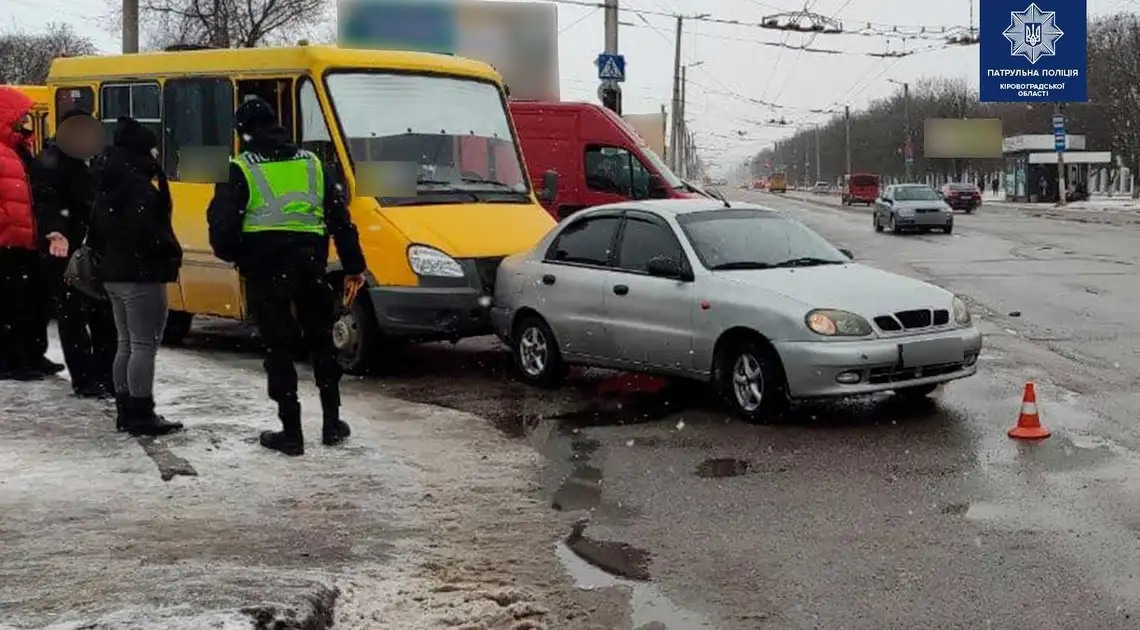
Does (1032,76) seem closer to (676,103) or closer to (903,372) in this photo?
(676,103)

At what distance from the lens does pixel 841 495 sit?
6.52 meters

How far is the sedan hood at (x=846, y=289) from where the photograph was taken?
8.28 meters

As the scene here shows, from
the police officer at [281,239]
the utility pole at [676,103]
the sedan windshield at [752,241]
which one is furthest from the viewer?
the utility pole at [676,103]

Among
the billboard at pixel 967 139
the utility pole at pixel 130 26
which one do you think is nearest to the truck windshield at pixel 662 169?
the utility pole at pixel 130 26

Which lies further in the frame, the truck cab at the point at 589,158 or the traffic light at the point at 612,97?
the traffic light at the point at 612,97

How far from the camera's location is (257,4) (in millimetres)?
45750

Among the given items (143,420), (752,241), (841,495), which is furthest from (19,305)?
(841,495)

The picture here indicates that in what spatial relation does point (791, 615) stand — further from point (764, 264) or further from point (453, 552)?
point (764, 264)

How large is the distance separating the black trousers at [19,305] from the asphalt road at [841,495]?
183 centimetres

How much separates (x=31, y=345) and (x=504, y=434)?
3.97 metres

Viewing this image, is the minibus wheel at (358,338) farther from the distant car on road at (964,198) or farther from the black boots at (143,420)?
the distant car on road at (964,198)

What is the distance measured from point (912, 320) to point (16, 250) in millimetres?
6347

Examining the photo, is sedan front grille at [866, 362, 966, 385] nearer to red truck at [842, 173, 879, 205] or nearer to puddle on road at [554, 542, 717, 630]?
puddle on road at [554, 542, 717, 630]

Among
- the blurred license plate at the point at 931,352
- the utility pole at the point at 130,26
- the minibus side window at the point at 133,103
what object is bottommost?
the blurred license plate at the point at 931,352
